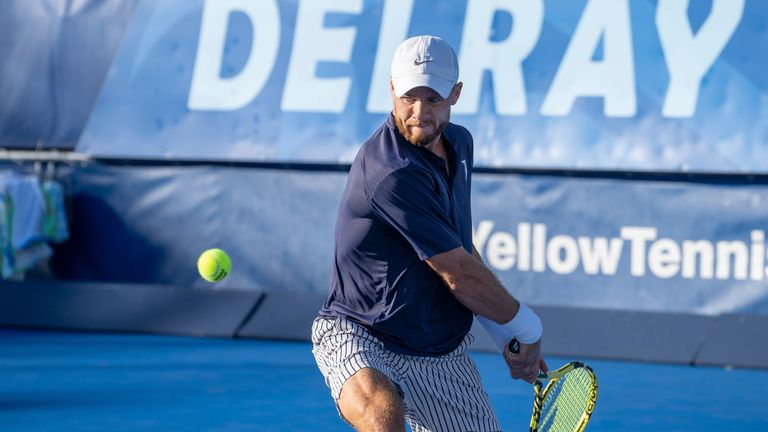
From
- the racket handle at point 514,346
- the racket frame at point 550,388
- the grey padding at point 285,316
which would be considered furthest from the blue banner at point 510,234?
the racket handle at point 514,346

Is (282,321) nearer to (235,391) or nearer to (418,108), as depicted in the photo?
(235,391)

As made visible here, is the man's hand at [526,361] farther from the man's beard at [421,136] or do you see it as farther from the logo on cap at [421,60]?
the logo on cap at [421,60]

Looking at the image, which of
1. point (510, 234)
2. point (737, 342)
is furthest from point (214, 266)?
point (737, 342)

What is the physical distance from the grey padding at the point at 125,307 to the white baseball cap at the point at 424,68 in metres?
5.62

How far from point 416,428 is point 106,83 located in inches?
241

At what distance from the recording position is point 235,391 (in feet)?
22.1

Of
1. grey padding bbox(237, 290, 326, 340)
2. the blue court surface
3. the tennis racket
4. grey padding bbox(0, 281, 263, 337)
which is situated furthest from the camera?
grey padding bbox(0, 281, 263, 337)

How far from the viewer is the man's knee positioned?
3279mm

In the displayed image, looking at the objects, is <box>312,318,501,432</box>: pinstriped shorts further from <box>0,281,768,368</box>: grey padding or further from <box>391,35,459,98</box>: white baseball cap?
<box>0,281,768,368</box>: grey padding

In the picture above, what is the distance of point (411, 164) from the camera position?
337cm

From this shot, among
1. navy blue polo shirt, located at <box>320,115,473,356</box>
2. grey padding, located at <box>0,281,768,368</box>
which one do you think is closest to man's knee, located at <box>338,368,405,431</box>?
navy blue polo shirt, located at <box>320,115,473,356</box>

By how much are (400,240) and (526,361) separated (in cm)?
47

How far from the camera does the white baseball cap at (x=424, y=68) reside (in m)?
3.36

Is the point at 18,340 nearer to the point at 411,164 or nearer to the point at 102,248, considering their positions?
the point at 102,248
